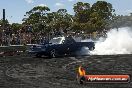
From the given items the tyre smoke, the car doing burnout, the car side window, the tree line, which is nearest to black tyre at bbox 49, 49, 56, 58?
the car doing burnout

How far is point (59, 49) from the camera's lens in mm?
24016

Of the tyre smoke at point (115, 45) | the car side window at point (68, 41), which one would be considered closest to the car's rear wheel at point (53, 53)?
the car side window at point (68, 41)

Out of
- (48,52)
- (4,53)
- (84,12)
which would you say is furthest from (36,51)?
(84,12)

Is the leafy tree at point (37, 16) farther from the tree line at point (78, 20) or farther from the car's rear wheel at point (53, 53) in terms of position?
the car's rear wheel at point (53, 53)

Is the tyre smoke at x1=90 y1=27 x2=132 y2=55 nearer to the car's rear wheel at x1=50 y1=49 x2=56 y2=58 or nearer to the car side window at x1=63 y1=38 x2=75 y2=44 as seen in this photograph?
the car side window at x1=63 y1=38 x2=75 y2=44

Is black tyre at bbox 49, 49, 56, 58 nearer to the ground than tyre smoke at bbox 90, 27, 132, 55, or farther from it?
nearer to the ground

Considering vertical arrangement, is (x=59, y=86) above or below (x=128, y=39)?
below

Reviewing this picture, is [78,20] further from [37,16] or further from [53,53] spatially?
[53,53]

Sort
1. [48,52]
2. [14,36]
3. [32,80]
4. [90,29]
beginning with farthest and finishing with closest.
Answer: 1. [90,29]
2. [14,36]
3. [48,52]
4. [32,80]

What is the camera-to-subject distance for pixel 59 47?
24.0 m

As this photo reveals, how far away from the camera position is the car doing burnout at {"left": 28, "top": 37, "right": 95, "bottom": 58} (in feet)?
77.1

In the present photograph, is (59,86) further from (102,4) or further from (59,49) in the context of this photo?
(102,4)

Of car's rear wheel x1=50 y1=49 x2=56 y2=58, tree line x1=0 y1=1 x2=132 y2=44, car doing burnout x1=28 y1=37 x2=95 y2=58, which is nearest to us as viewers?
car doing burnout x1=28 y1=37 x2=95 y2=58

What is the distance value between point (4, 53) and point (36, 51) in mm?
5934
